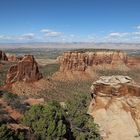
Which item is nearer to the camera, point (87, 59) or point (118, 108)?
point (118, 108)

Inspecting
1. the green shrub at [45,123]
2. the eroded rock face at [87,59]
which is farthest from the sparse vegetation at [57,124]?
the eroded rock face at [87,59]

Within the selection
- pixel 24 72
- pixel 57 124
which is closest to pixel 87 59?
pixel 24 72

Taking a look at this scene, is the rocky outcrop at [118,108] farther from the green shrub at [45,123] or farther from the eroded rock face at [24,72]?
the eroded rock face at [24,72]

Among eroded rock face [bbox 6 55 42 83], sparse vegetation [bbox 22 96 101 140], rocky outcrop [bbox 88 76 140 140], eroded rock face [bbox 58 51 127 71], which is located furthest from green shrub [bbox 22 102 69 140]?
eroded rock face [bbox 58 51 127 71]

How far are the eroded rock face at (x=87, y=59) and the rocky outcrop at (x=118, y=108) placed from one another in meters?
69.8

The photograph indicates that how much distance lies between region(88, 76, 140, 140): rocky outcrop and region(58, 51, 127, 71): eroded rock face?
69.8 metres

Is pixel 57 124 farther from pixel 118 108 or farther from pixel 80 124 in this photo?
pixel 118 108

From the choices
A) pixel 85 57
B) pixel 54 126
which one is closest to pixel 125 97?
pixel 54 126

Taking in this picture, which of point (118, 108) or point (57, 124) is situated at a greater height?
point (57, 124)

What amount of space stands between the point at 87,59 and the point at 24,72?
5577cm

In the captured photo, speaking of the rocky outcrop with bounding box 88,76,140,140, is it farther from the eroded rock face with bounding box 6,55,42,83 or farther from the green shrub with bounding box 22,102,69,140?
the eroded rock face with bounding box 6,55,42,83

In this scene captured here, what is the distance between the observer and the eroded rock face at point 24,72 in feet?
227

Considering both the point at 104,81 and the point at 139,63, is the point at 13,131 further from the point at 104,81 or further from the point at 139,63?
the point at 139,63

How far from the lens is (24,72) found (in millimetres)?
71812
